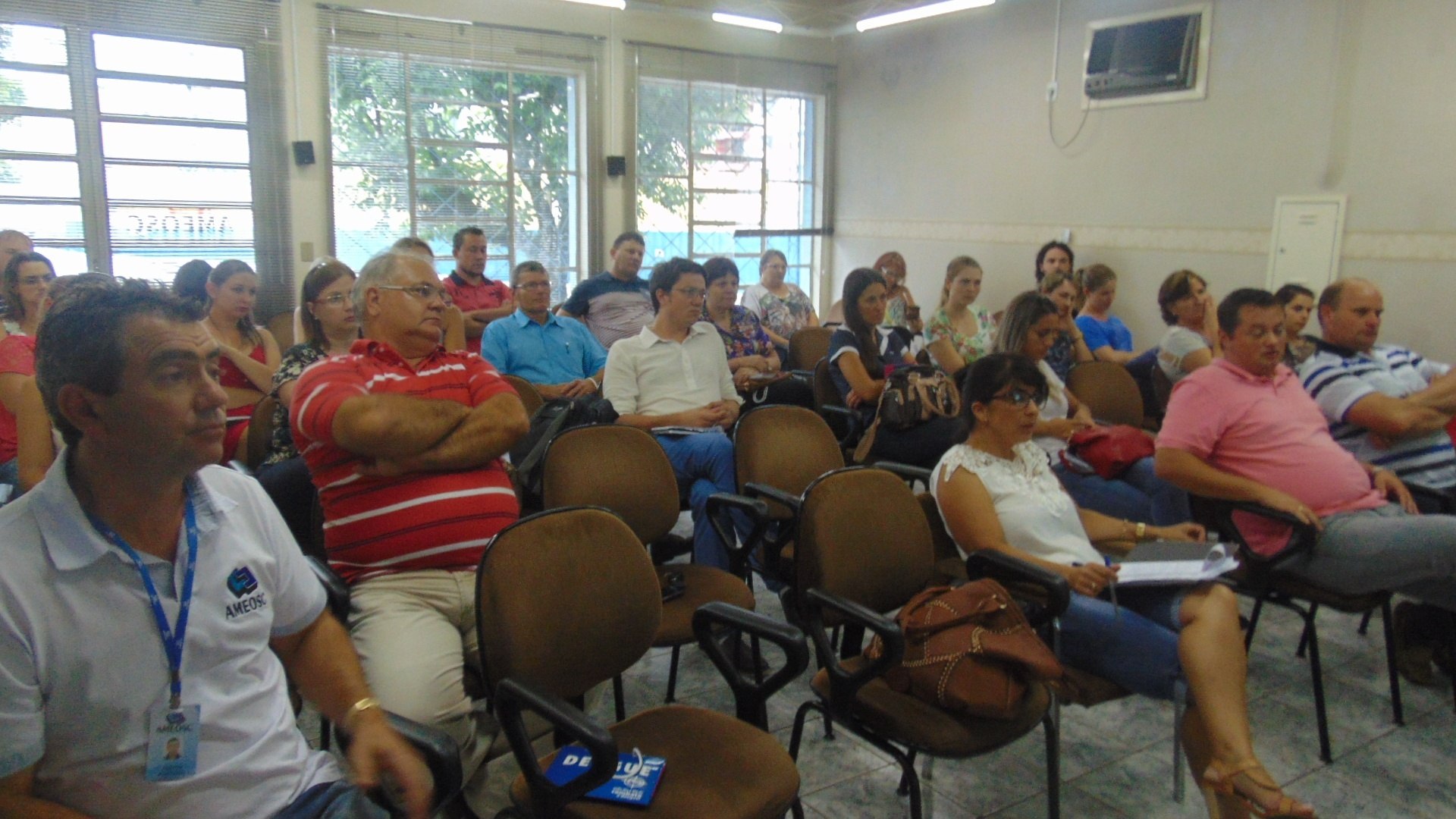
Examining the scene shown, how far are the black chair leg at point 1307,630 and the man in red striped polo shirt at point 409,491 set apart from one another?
2.25m

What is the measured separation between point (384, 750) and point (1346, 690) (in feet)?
9.62

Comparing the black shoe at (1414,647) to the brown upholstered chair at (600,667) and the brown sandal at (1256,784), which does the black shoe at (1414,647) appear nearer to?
the brown sandal at (1256,784)

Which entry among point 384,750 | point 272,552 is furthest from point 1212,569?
point 272,552

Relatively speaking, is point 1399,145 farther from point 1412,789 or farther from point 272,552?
point 272,552

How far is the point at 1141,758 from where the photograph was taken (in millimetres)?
2482

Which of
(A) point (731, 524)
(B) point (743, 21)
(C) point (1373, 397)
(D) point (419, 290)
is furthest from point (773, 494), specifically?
(B) point (743, 21)

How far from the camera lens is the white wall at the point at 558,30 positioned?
5.73m

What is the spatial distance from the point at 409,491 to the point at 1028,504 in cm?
152

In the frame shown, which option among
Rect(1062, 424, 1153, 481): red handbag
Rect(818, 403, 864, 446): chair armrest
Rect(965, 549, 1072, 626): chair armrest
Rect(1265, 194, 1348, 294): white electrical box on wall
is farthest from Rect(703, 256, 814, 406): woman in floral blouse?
Rect(1265, 194, 1348, 294): white electrical box on wall

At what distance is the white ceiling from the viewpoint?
6.77 metres

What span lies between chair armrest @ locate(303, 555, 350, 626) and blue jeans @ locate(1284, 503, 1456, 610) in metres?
2.49

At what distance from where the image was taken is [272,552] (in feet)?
4.66

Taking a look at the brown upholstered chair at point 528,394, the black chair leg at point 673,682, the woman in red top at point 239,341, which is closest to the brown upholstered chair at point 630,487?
the black chair leg at point 673,682

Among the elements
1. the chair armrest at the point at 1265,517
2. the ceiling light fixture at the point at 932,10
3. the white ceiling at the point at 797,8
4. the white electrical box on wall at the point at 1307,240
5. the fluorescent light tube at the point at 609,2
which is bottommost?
the chair armrest at the point at 1265,517
